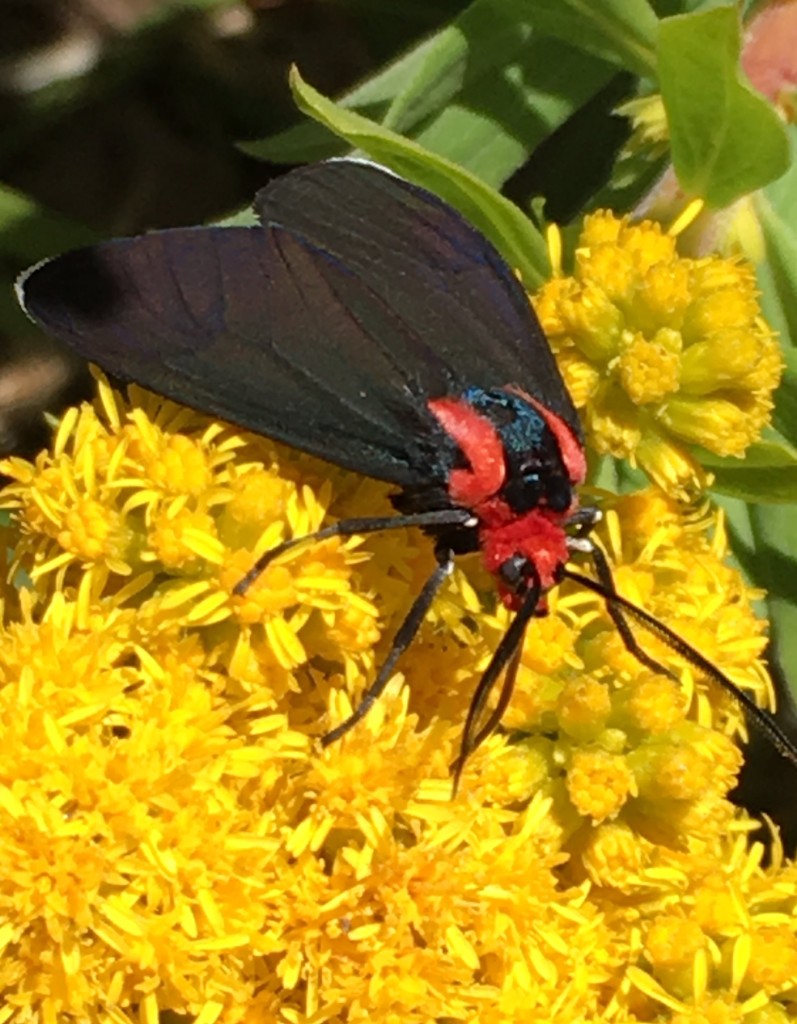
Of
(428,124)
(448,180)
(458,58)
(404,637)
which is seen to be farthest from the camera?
(428,124)

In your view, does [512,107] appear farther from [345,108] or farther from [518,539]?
[518,539]

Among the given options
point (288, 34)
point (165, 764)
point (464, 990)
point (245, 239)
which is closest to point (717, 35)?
point (245, 239)

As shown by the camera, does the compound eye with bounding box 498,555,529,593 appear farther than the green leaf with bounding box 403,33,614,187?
No

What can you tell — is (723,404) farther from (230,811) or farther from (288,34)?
(288,34)

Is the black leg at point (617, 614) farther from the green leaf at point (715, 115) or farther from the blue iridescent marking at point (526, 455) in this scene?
the green leaf at point (715, 115)

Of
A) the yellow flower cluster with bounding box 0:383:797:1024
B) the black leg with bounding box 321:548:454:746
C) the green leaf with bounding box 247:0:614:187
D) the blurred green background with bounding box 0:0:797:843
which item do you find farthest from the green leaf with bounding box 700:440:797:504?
the green leaf with bounding box 247:0:614:187

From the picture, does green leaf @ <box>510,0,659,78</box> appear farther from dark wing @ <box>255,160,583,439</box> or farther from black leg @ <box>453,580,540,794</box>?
black leg @ <box>453,580,540,794</box>

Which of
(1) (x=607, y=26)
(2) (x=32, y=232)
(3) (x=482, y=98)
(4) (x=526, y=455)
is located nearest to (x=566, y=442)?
(4) (x=526, y=455)
